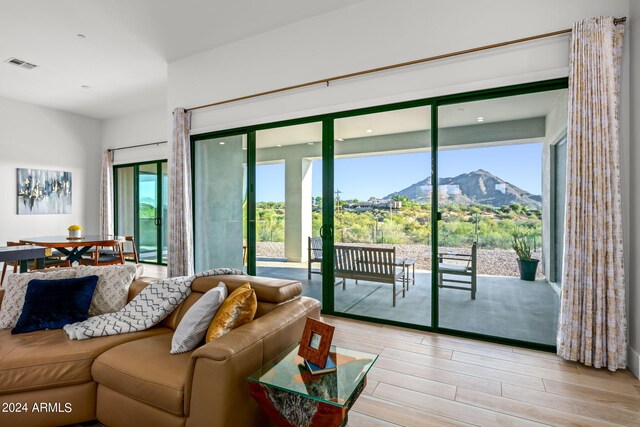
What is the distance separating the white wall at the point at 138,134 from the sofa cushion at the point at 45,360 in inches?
216

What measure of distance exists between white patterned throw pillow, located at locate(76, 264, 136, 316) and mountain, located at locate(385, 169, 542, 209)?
2709 mm

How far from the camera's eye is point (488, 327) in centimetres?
305

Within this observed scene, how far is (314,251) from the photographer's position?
156 inches

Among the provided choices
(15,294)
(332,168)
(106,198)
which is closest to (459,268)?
(332,168)

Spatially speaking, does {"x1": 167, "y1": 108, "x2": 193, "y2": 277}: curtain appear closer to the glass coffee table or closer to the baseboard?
the glass coffee table

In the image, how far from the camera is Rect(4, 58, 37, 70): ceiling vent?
4.75 meters

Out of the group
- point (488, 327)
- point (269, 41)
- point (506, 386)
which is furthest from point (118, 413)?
point (269, 41)

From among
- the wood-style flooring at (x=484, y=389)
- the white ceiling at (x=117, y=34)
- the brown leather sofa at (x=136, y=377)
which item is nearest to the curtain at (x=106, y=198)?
the white ceiling at (x=117, y=34)

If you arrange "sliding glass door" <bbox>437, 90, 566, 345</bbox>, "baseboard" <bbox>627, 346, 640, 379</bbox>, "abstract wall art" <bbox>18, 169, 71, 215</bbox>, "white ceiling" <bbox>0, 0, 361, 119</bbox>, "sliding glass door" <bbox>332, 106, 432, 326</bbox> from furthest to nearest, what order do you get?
"abstract wall art" <bbox>18, 169, 71, 215</bbox>, "white ceiling" <bbox>0, 0, 361, 119</bbox>, "sliding glass door" <bbox>332, 106, 432, 326</bbox>, "sliding glass door" <bbox>437, 90, 566, 345</bbox>, "baseboard" <bbox>627, 346, 640, 379</bbox>

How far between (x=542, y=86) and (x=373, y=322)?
106 inches

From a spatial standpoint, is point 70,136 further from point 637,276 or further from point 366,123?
point 637,276

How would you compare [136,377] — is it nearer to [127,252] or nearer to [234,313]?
[234,313]

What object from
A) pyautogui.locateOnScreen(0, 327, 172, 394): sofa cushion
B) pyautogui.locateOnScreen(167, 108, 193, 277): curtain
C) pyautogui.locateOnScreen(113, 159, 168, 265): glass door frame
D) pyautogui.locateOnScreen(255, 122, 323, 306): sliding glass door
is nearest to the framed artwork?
pyautogui.locateOnScreen(0, 327, 172, 394): sofa cushion

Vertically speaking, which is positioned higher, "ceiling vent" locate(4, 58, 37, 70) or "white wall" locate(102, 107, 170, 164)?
"ceiling vent" locate(4, 58, 37, 70)
